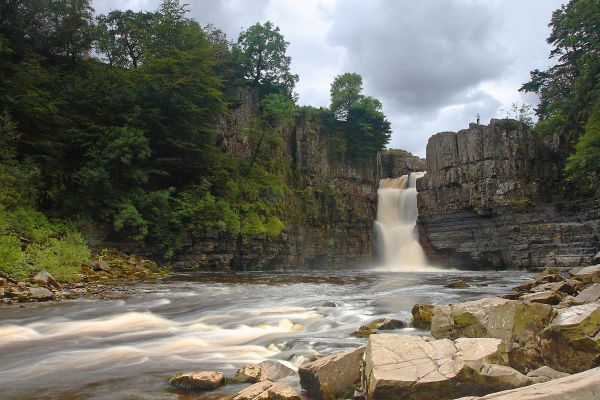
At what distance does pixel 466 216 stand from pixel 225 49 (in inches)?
1001

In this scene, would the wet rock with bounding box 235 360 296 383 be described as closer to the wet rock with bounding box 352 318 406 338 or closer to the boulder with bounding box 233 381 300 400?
the boulder with bounding box 233 381 300 400

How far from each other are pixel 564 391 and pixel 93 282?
14838 mm

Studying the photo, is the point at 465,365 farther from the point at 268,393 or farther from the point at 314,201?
the point at 314,201

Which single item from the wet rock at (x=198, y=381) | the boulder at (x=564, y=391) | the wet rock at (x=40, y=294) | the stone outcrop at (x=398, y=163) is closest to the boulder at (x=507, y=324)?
the boulder at (x=564, y=391)

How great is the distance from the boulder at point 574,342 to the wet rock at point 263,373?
3.15 metres

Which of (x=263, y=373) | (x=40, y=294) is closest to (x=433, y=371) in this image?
(x=263, y=373)

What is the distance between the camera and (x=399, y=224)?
134 ft

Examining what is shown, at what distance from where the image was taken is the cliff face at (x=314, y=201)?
3150 cm

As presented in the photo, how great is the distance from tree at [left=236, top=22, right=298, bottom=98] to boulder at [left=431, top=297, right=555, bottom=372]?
34.0m

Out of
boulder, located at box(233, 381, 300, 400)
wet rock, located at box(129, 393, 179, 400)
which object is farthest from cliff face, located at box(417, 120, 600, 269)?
wet rock, located at box(129, 393, 179, 400)

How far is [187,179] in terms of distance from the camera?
1016 inches

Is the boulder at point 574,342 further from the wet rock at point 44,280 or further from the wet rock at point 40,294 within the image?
the wet rock at point 44,280

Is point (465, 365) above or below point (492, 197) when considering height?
below

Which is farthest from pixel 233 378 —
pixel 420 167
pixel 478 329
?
pixel 420 167
